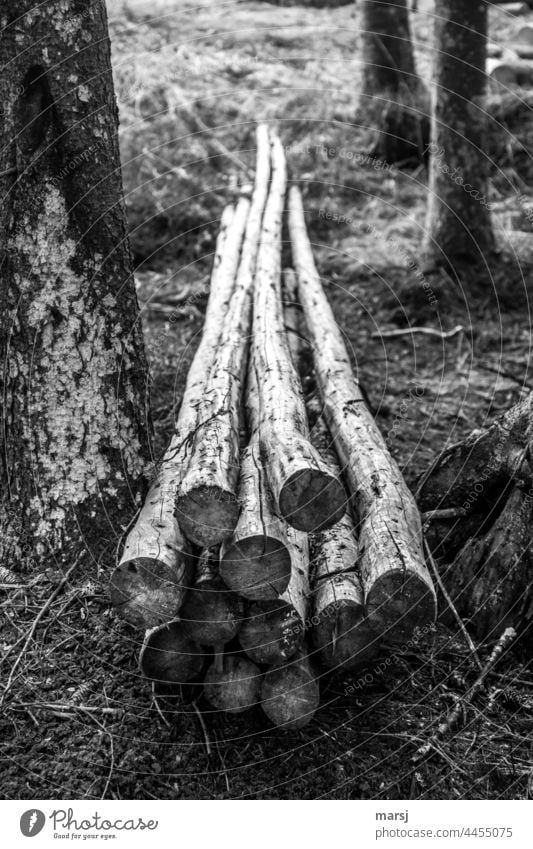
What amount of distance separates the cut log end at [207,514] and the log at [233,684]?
0.55 meters

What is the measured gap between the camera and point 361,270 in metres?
7.23

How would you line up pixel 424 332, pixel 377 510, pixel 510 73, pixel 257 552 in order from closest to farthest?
pixel 257 552 < pixel 377 510 < pixel 424 332 < pixel 510 73

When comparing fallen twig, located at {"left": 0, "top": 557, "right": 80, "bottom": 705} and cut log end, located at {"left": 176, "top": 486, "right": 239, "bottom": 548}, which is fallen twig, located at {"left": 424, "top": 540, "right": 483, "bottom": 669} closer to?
cut log end, located at {"left": 176, "top": 486, "right": 239, "bottom": 548}

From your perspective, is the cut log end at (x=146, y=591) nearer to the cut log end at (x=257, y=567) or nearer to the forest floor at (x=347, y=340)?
the cut log end at (x=257, y=567)

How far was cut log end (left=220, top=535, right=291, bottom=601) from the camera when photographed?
261cm

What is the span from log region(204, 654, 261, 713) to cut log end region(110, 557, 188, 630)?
1.09 feet

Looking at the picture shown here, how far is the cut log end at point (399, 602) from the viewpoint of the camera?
272 centimetres

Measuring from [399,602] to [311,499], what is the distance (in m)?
0.52

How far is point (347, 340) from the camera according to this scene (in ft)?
20.5

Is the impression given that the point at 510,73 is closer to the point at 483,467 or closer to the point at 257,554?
the point at 483,467

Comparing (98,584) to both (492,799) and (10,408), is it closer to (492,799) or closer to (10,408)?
(10,408)

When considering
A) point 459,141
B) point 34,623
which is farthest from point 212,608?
point 459,141

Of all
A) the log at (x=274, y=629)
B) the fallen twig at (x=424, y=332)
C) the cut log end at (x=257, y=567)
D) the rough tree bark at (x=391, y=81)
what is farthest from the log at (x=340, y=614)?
the rough tree bark at (x=391, y=81)

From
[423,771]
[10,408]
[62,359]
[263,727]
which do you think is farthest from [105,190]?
[423,771]
